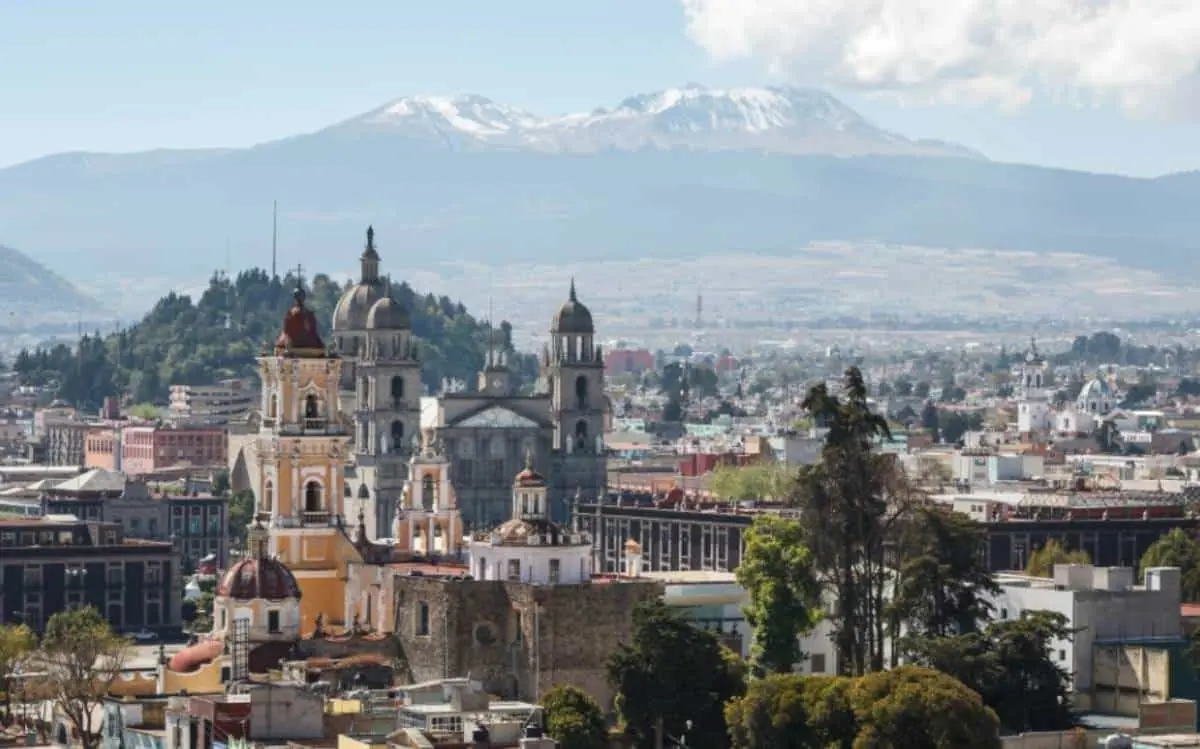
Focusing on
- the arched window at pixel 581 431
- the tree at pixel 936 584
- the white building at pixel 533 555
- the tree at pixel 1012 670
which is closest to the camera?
the tree at pixel 1012 670

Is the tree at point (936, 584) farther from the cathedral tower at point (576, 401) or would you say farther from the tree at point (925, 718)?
the cathedral tower at point (576, 401)

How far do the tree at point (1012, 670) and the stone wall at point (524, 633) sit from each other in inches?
319

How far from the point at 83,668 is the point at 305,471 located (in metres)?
14.5

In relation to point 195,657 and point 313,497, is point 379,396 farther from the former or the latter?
point 195,657

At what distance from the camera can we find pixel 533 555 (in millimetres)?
80938

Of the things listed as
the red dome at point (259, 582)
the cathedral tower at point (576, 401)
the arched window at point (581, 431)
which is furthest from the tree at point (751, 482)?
the red dome at point (259, 582)

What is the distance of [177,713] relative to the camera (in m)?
66.0

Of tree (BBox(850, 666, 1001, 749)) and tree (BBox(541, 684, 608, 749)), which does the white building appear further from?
tree (BBox(850, 666, 1001, 749))

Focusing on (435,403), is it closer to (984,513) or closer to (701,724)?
(984,513)

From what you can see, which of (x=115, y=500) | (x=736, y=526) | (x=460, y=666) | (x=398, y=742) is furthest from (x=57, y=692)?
(x=115, y=500)

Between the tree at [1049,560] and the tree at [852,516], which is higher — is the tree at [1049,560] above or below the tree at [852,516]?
below

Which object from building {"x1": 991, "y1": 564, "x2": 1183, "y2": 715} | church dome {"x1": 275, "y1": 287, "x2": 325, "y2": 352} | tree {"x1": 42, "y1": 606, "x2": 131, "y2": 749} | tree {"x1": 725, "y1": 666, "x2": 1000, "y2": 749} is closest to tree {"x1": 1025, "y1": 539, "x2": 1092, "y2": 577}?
building {"x1": 991, "y1": 564, "x2": 1183, "y2": 715}

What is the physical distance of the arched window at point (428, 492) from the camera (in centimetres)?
10025

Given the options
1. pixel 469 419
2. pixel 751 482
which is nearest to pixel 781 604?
pixel 751 482
